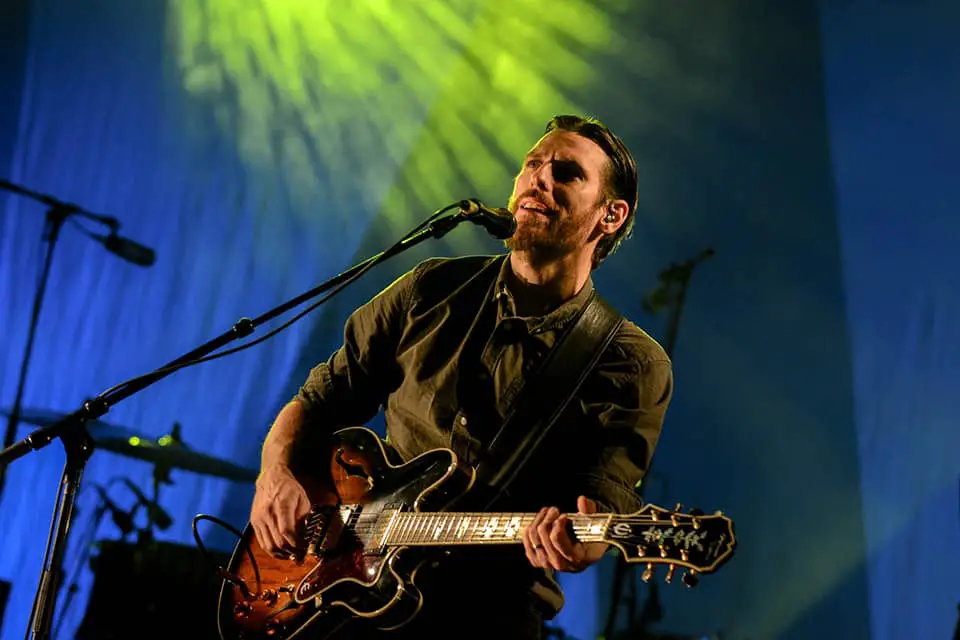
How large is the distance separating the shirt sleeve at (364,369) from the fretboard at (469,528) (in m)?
0.61

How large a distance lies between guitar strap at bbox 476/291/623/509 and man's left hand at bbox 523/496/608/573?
24 centimetres

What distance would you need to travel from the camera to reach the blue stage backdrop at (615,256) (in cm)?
523

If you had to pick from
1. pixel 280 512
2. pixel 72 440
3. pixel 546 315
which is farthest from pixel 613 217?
pixel 72 440

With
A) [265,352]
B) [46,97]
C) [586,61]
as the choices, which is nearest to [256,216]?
[265,352]

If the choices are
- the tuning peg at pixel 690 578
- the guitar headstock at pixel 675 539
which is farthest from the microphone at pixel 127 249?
the tuning peg at pixel 690 578

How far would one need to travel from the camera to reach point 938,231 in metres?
5.06

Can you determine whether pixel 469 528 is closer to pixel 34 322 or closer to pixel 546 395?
pixel 546 395

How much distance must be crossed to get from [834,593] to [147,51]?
5.97 metres

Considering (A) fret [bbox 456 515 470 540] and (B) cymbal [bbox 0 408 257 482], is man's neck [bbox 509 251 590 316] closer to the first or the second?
(A) fret [bbox 456 515 470 540]

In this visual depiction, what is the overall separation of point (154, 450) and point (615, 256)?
3929mm

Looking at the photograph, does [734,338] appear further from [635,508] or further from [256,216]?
[635,508]

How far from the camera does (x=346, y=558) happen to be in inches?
86.7

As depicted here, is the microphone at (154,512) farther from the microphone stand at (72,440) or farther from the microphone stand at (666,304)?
the microphone stand at (72,440)

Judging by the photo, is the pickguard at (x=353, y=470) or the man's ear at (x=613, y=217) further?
the man's ear at (x=613, y=217)
